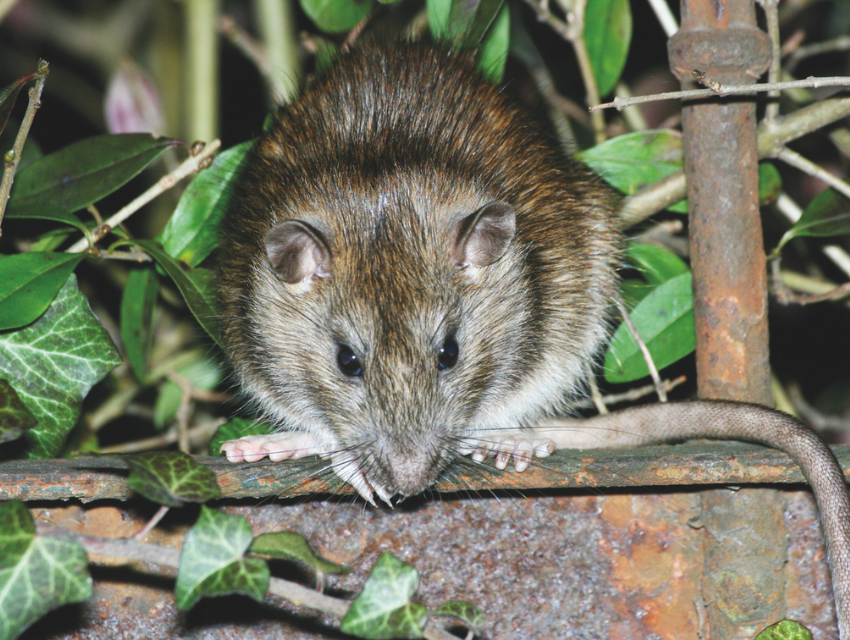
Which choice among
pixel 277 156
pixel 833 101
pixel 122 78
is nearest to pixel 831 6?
pixel 833 101

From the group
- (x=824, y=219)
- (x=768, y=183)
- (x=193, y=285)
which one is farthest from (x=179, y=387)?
(x=824, y=219)

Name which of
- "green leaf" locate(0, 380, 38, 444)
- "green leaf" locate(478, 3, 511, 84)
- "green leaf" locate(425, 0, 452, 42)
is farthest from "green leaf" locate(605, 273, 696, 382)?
"green leaf" locate(0, 380, 38, 444)

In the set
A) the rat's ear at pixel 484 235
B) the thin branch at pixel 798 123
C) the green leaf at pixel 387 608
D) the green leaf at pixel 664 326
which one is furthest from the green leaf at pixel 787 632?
the thin branch at pixel 798 123

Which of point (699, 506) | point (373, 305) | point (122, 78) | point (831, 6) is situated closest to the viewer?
point (699, 506)

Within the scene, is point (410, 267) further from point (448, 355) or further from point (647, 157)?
point (647, 157)

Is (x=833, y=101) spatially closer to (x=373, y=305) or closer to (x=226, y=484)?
(x=373, y=305)

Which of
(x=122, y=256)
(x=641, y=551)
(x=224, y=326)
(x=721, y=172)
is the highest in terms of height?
(x=721, y=172)

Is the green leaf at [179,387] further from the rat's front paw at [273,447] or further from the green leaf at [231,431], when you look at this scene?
the rat's front paw at [273,447]
